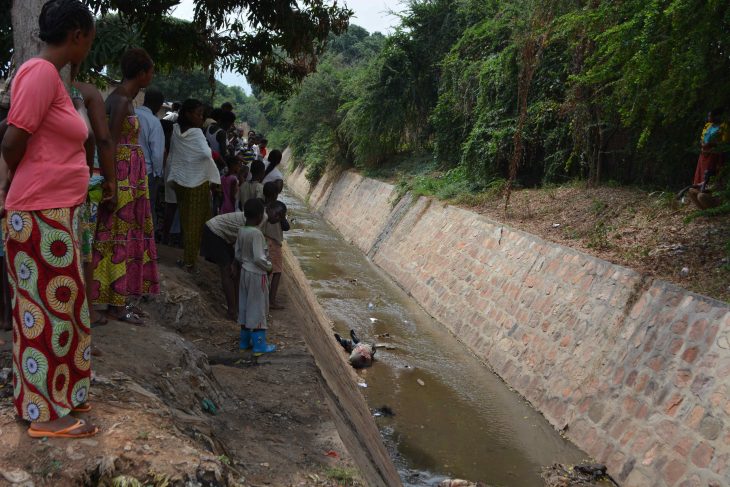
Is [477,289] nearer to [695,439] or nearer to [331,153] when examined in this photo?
[695,439]

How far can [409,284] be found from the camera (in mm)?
13305

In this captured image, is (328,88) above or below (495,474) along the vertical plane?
above

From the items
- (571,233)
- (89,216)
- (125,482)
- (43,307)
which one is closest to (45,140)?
(43,307)

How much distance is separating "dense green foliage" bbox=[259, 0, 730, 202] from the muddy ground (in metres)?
5.51

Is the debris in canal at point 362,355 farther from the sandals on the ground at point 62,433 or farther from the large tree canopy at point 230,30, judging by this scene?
the sandals on the ground at point 62,433

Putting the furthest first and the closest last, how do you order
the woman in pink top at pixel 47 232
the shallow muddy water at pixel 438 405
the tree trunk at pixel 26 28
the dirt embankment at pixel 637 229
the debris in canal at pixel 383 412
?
the debris in canal at pixel 383 412 < the dirt embankment at pixel 637 229 < the shallow muddy water at pixel 438 405 < the tree trunk at pixel 26 28 < the woman in pink top at pixel 47 232

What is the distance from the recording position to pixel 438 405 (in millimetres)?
7750

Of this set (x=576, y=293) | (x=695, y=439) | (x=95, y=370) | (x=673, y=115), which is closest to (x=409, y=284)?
(x=576, y=293)

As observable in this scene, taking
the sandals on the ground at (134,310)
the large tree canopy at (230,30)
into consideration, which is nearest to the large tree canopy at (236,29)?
the large tree canopy at (230,30)

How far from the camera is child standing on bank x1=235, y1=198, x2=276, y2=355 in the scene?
5.58 m

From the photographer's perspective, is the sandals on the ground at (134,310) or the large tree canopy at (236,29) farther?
the large tree canopy at (236,29)

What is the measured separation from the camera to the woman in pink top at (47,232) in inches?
104

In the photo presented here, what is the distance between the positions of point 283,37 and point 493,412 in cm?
606

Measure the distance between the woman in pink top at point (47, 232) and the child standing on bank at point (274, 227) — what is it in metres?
3.82
